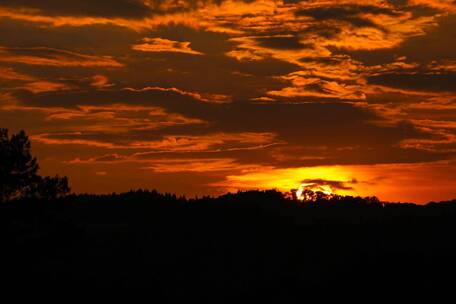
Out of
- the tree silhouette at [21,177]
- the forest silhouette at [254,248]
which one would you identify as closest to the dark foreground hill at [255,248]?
the forest silhouette at [254,248]

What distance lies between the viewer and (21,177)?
186ft

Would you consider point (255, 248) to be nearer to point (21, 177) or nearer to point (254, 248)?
point (254, 248)

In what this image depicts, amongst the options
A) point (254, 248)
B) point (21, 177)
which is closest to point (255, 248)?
point (254, 248)

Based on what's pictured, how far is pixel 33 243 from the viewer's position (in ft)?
184

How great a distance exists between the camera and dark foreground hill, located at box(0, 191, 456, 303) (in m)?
126

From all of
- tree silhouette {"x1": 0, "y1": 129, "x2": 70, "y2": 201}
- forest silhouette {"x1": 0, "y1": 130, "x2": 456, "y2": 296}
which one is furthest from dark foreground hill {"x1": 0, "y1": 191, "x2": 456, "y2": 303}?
tree silhouette {"x1": 0, "y1": 129, "x2": 70, "y2": 201}

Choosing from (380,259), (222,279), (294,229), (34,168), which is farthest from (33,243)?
(294,229)

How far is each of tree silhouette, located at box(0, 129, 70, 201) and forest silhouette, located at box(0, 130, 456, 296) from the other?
9783mm

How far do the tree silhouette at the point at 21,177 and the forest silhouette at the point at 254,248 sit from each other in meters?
9.78

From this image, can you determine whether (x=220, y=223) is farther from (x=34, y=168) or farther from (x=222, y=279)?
(x=34, y=168)

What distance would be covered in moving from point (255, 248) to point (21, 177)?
117170mm

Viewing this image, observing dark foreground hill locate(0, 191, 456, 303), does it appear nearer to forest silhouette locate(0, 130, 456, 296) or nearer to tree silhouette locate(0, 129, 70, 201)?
forest silhouette locate(0, 130, 456, 296)

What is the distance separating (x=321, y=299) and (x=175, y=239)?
48.1 m

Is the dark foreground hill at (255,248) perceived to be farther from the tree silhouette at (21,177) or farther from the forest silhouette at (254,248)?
the tree silhouette at (21,177)
